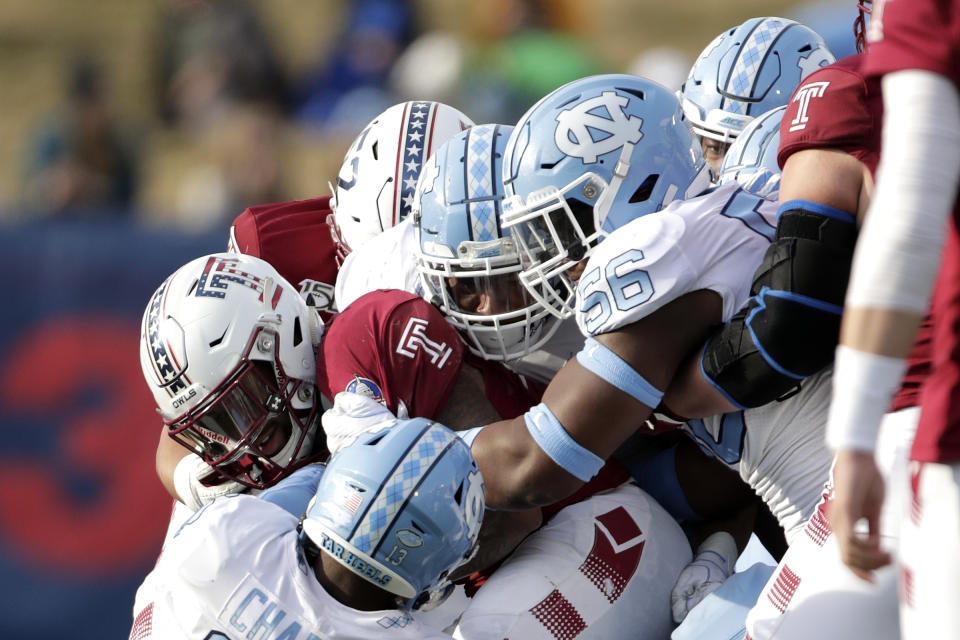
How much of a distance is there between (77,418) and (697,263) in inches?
150

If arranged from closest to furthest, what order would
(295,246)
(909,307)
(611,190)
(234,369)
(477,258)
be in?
(909,307), (611,190), (477,258), (234,369), (295,246)

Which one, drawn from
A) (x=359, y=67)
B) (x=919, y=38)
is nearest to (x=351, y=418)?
(x=919, y=38)

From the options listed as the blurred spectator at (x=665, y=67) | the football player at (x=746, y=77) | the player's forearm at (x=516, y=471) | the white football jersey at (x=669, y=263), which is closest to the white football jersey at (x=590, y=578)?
the player's forearm at (x=516, y=471)

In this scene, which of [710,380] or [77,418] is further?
[77,418]

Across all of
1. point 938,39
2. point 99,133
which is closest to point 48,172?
point 99,133

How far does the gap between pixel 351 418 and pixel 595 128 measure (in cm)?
87

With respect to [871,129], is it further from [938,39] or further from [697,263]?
[938,39]

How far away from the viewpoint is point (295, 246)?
12.4ft

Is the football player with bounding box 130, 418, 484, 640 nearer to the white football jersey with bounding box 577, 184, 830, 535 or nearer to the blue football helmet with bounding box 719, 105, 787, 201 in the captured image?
the white football jersey with bounding box 577, 184, 830, 535

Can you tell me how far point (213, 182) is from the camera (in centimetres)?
727

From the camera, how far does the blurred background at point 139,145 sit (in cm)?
539

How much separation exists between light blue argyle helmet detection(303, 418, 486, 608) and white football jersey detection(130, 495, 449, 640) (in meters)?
0.07

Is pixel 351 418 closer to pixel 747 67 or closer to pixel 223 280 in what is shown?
pixel 223 280

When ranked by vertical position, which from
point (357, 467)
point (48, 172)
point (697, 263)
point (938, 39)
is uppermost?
point (938, 39)
